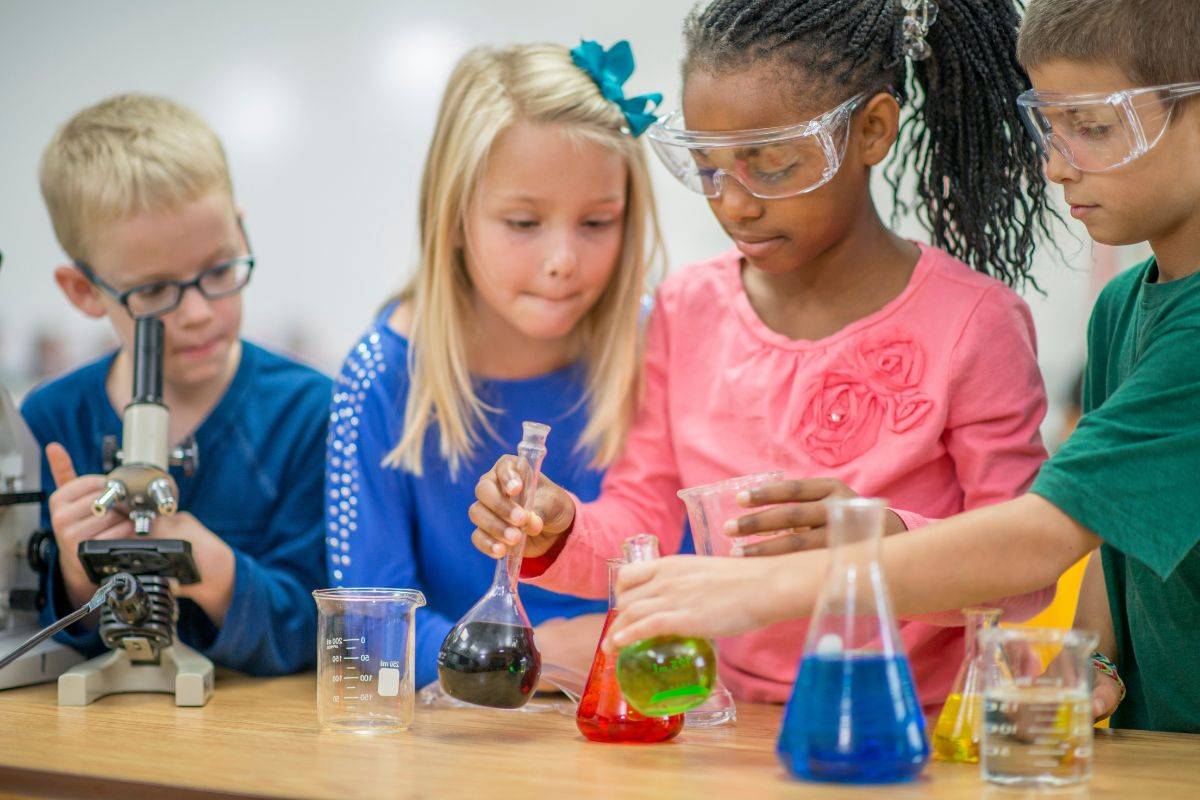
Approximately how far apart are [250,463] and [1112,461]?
4.72 ft

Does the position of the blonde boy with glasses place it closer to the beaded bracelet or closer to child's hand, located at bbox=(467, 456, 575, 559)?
child's hand, located at bbox=(467, 456, 575, 559)

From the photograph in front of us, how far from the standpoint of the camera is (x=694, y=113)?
1.64 meters

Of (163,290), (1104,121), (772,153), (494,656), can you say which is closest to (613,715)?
(494,656)

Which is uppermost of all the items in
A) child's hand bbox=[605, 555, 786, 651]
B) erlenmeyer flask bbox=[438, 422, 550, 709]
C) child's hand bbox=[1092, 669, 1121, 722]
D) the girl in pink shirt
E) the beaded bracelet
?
the girl in pink shirt

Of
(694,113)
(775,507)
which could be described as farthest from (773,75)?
(775,507)

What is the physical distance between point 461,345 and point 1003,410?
33.2 inches

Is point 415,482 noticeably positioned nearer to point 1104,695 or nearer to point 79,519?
point 79,519

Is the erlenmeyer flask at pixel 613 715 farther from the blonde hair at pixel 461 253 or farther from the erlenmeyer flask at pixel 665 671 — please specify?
the blonde hair at pixel 461 253

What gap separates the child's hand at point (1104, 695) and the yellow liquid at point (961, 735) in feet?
0.91

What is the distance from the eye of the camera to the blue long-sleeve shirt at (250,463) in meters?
2.05

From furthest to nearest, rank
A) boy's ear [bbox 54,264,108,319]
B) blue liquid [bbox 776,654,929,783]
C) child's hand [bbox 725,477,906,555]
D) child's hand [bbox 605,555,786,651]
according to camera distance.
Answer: boy's ear [bbox 54,264,108,319]
child's hand [bbox 725,477,906,555]
child's hand [bbox 605,555,786,651]
blue liquid [bbox 776,654,929,783]

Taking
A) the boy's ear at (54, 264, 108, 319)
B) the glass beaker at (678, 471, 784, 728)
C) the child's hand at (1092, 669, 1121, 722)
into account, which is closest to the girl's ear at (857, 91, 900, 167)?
the glass beaker at (678, 471, 784, 728)

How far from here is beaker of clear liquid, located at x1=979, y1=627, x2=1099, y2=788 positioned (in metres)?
1.13

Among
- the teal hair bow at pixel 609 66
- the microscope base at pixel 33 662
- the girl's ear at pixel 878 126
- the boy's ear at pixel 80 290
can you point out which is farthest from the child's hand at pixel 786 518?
the boy's ear at pixel 80 290
